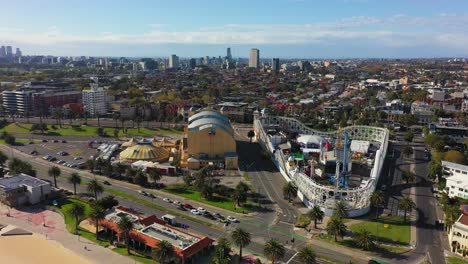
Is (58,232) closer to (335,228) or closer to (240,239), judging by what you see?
(240,239)

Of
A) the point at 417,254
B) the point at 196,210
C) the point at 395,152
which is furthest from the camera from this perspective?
the point at 395,152

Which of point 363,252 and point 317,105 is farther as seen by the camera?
point 317,105

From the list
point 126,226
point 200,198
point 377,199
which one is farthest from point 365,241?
point 126,226

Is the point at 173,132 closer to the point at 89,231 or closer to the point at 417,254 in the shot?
the point at 89,231

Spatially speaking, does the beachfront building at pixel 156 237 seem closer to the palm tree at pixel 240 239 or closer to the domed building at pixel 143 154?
the palm tree at pixel 240 239

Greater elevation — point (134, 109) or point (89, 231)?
point (134, 109)

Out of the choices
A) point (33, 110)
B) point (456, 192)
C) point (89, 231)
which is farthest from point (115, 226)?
point (33, 110)
